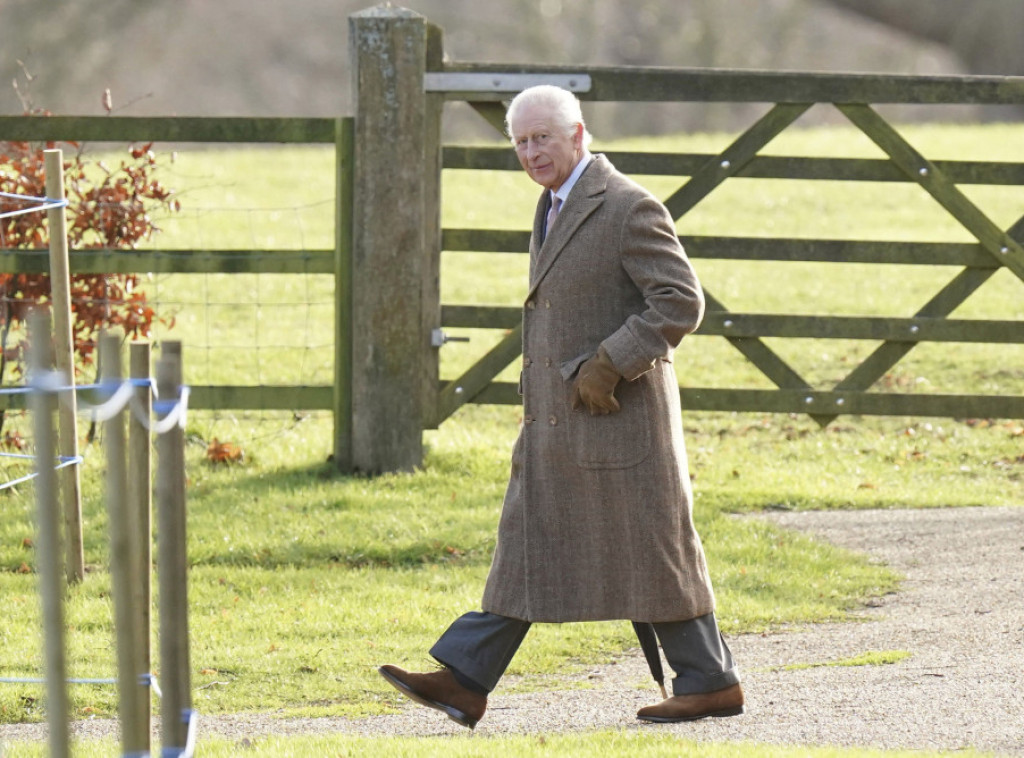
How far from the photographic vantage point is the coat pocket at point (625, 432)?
4.64m

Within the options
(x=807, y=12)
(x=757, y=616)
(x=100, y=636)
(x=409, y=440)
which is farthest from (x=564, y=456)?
(x=807, y=12)

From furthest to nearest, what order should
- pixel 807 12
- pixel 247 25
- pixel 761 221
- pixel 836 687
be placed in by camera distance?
pixel 247 25 → pixel 807 12 → pixel 761 221 → pixel 836 687

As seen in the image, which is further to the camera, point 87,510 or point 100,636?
point 87,510

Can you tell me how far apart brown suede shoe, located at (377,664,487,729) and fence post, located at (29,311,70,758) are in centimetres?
223

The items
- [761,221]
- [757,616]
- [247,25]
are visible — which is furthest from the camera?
[247,25]

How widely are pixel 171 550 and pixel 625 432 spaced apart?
195 centimetres

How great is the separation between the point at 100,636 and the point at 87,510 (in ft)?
6.37

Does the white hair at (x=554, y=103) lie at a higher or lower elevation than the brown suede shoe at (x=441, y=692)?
higher

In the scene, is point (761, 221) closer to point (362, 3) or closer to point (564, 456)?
point (564, 456)

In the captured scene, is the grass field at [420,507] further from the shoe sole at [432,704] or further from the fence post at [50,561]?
the fence post at [50,561]

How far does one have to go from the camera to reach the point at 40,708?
511cm

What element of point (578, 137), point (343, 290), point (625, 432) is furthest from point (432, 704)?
point (343, 290)

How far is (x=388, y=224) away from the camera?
785 centimetres

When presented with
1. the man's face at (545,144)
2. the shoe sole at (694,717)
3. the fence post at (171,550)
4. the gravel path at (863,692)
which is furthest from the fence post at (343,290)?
the fence post at (171,550)
